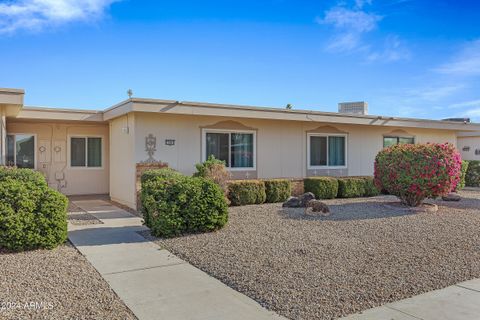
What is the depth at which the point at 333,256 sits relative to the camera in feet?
20.1

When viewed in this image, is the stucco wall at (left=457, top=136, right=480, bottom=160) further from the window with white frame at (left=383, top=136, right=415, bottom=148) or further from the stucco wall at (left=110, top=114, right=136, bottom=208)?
the stucco wall at (left=110, top=114, right=136, bottom=208)

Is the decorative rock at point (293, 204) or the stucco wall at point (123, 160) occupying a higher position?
the stucco wall at point (123, 160)

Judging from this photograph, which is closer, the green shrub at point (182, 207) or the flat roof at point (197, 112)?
the green shrub at point (182, 207)

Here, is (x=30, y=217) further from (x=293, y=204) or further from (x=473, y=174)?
(x=473, y=174)

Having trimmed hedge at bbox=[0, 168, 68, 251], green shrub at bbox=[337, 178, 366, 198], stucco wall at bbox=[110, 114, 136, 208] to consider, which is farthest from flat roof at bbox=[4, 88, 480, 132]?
trimmed hedge at bbox=[0, 168, 68, 251]

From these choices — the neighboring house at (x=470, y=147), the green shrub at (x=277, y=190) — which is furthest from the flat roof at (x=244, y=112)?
the neighboring house at (x=470, y=147)

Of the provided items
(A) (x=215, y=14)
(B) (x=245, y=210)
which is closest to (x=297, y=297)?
(B) (x=245, y=210)

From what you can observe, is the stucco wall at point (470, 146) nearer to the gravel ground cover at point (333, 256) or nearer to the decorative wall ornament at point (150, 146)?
the gravel ground cover at point (333, 256)

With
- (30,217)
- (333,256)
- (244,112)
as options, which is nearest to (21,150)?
(244,112)

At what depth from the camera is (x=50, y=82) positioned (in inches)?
537

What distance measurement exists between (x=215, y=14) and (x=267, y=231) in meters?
6.68

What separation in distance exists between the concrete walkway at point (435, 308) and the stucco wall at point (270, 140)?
8.50 metres

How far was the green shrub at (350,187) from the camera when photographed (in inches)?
533

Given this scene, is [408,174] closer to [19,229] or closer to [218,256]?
[218,256]
